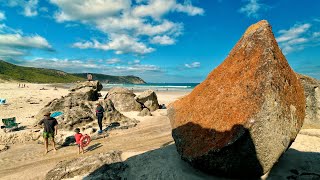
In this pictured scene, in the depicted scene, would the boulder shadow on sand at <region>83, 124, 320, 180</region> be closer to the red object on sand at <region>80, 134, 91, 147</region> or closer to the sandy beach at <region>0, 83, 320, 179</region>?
the sandy beach at <region>0, 83, 320, 179</region>

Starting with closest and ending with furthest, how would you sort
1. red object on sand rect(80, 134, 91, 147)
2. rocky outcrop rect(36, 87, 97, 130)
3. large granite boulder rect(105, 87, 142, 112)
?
1. red object on sand rect(80, 134, 91, 147)
2. rocky outcrop rect(36, 87, 97, 130)
3. large granite boulder rect(105, 87, 142, 112)

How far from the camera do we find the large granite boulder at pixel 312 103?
592 inches

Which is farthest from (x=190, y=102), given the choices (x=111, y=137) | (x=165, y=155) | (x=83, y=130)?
(x=83, y=130)

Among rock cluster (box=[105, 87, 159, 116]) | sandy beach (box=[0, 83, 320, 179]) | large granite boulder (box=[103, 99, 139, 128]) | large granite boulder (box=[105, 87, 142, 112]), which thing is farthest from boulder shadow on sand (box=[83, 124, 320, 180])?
rock cluster (box=[105, 87, 159, 116])

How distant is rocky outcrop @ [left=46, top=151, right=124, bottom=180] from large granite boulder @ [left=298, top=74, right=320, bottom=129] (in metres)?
11.2

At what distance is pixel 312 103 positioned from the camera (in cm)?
1529

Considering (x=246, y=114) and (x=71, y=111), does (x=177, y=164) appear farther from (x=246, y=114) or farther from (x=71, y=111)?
(x=71, y=111)

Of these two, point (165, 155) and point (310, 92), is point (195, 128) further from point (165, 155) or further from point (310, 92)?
point (310, 92)

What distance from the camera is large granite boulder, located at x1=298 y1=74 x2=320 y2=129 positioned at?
1503 cm

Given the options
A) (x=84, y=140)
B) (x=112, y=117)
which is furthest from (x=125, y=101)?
(x=84, y=140)

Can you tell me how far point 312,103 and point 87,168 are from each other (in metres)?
13.0

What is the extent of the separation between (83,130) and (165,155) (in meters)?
10.5

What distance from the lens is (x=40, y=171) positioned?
11.2 metres

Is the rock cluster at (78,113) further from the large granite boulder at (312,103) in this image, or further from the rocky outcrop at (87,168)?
the large granite boulder at (312,103)
